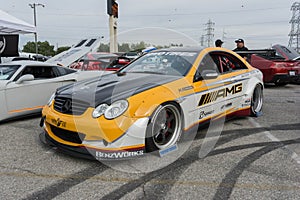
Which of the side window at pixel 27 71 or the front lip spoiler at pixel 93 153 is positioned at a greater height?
the side window at pixel 27 71

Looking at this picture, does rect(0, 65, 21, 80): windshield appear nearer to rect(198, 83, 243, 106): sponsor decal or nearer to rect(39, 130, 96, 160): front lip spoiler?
rect(39, 130, 96, 160): front lip spoiler

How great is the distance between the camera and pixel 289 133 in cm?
409

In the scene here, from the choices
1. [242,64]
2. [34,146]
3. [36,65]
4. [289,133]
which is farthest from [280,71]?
[34,146]

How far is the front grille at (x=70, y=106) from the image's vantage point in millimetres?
2930

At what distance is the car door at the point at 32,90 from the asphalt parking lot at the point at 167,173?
3.16 feet

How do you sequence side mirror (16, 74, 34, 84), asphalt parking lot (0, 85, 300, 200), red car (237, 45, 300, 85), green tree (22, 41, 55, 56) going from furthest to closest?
green tree (22, 41, 55, 56)
red car (237, 45, 300, 85)
side mirror (16, 74, 34, 84)
asphalt parking lot (0, 85, 300, 200)

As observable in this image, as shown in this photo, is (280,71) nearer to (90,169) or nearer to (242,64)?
(242,64)

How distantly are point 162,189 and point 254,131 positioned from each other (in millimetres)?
2373

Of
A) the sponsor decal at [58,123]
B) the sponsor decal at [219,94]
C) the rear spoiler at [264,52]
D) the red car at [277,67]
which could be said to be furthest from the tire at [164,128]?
the red car at [277,67]

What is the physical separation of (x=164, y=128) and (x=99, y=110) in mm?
863

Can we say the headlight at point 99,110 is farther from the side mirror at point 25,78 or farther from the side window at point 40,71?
the side window at point 40,71

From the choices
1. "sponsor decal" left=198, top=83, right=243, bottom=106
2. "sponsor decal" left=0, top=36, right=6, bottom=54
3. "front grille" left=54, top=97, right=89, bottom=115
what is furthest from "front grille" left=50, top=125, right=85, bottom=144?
"sponsor decal" left=0, top=36, right=6, bottom=54

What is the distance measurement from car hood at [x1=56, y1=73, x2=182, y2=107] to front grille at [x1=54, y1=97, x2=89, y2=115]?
0.04 meters

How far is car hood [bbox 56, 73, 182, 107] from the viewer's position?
116 inches
